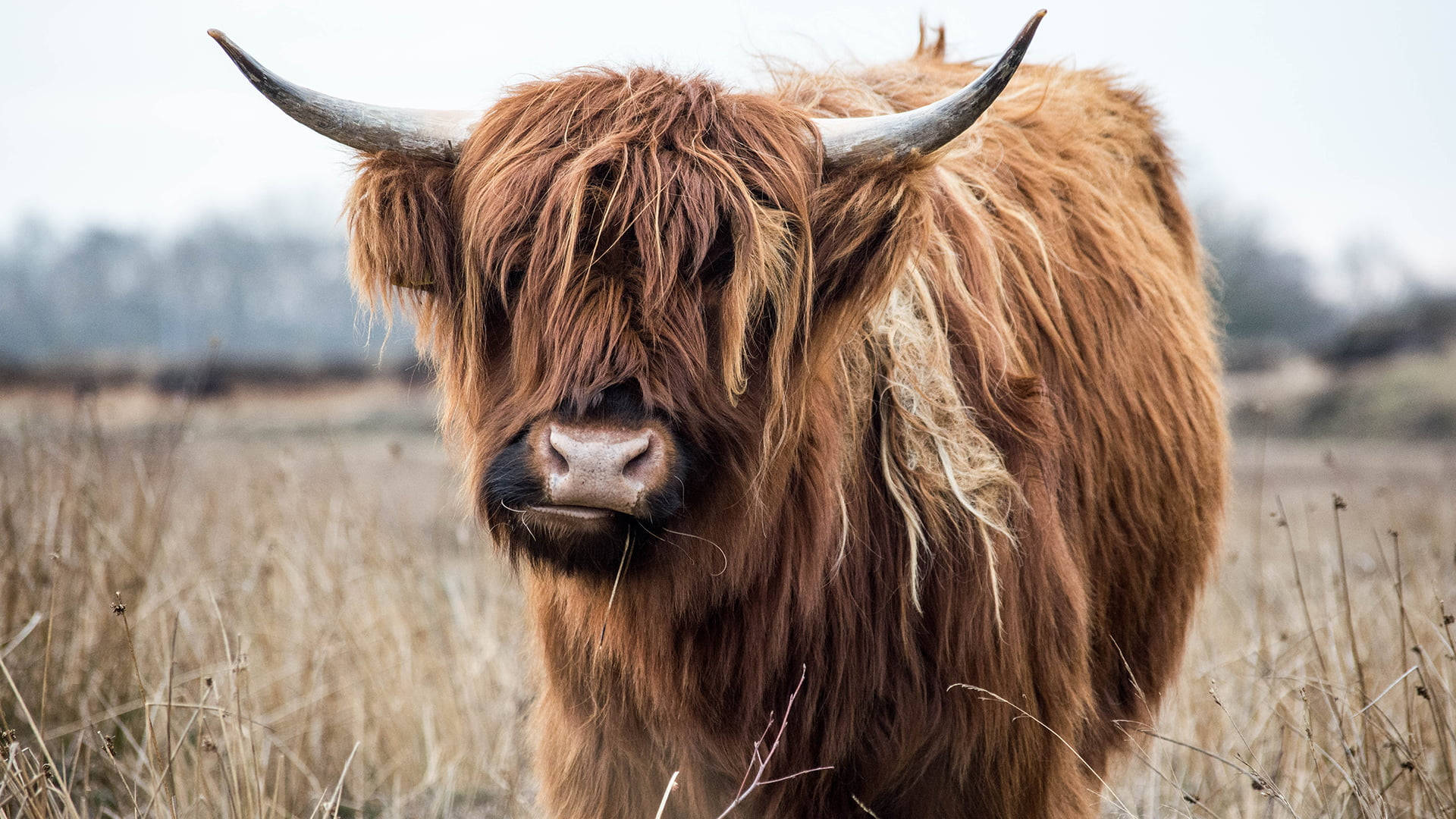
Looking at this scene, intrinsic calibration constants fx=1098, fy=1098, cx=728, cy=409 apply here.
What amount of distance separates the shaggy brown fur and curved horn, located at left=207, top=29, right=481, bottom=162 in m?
0.05

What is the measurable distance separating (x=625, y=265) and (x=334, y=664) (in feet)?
9.22

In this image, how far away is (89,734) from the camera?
9.99 ft

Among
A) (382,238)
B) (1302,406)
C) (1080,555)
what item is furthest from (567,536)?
(1302,406)

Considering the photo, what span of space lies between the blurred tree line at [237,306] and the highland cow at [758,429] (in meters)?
4.10

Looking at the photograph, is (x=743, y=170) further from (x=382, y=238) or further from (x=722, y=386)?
(x=382, y=238)

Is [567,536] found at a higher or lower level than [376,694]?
higher

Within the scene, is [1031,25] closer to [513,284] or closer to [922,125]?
[922,125]

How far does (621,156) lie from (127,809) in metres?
2.24

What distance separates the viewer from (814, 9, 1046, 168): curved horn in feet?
5.74

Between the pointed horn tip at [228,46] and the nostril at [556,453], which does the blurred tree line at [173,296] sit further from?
the nostril at [556,453]

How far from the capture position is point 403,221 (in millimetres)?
2037

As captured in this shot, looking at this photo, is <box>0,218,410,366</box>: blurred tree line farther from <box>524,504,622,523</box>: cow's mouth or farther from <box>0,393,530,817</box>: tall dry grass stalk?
<box>524,504,622,523</box>: cow's mouth

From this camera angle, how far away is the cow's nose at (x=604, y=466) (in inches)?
65.7

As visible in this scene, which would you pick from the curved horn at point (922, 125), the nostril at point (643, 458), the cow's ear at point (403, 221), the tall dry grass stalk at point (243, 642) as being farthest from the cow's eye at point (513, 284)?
the tall dry grass stalk at point (243, 642)
